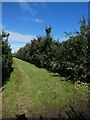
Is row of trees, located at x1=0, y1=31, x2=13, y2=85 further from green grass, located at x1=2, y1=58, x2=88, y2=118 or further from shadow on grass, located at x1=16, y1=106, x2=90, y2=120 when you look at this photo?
shadow on grass, located at x1=16, y1=106, x2=90, y2=120

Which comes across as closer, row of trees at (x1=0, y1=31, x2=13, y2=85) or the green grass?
the green grass

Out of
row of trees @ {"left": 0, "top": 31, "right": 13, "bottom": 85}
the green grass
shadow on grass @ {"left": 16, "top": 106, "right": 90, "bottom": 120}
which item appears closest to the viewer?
shadow on grass @ {"left": 16, "top": 106, "right": 90, "bottom": 120}

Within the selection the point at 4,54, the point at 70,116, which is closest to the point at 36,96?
the point at 70,116

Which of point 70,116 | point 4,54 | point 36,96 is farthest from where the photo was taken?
point 4,54

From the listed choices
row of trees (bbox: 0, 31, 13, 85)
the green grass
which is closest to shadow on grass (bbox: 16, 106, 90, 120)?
the green grass

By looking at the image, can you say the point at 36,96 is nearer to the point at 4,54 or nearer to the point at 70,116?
the point at 70,116

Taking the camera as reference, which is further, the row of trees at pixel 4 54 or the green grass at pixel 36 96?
the row of trees at pixel 4 54

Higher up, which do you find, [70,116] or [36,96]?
[36,96]

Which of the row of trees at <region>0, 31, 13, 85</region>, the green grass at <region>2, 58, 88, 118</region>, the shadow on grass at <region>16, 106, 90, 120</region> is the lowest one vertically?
the shadow on grass at <region>16, 106, 90, 120</region>

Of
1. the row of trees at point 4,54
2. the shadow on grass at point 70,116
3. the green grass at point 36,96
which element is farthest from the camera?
the row of trees at point 4,54

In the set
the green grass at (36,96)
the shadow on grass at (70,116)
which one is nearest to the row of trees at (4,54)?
the green grass at (36,96)

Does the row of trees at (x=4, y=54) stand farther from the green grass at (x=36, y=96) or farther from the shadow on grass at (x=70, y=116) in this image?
the shadow on grass at (x=70, y=116)

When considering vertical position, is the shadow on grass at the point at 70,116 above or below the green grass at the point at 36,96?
below

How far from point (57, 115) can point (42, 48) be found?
1933cm
